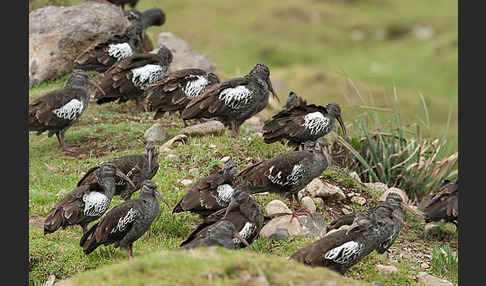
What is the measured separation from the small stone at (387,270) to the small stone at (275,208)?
1.62m

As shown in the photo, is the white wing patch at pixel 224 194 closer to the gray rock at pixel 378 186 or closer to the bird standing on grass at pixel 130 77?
the gray rock at pixel 378 186

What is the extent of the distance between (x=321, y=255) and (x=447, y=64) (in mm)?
31218

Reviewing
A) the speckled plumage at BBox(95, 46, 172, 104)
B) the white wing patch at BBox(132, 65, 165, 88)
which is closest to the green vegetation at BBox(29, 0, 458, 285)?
the speckled plumage at BBox(95, 46, 172, 104)

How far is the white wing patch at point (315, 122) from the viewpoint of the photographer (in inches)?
421

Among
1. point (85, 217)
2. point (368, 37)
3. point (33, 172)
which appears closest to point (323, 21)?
point (368, 37)

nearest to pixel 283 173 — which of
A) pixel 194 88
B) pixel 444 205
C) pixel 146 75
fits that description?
pixel 444 205

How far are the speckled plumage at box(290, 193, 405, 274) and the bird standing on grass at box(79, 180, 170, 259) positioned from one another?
6.25 ft

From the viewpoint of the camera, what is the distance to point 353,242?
7.56 metres

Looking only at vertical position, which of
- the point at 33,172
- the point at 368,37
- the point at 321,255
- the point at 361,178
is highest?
the point at 321,255

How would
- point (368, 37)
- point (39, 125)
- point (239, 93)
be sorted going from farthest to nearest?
point (368, 37), point (39, 125), point (239, 93)

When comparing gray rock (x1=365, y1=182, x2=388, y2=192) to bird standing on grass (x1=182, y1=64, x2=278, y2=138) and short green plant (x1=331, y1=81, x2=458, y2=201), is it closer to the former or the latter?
short green plant (x1=331, y1=81, x2=458, y2=201)

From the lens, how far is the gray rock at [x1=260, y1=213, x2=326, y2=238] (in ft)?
30.3

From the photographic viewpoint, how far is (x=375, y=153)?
12930 mm

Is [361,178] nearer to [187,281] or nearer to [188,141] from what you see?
[188,141]
